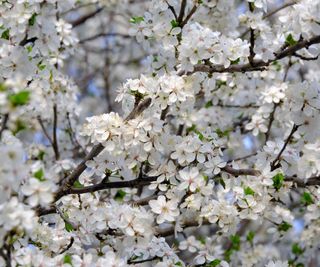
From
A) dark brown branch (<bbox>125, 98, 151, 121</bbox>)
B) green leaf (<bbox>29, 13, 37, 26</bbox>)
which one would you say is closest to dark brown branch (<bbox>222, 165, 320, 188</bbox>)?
dark brown branch (<bbox>125, 98, 151, 121</bbox>)

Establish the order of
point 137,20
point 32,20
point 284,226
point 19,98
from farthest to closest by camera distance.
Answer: point 284,226, point 137,20, point 32,20, point 19,98

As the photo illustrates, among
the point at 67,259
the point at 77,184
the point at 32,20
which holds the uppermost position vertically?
the point at 32,20

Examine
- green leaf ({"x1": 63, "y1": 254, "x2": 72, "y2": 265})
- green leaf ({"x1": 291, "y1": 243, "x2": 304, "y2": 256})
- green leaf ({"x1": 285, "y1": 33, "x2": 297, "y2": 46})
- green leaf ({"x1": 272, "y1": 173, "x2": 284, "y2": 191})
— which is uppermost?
green leaf ({"x1": 285, "y1": 33, "x2": 297, "y2": 46})

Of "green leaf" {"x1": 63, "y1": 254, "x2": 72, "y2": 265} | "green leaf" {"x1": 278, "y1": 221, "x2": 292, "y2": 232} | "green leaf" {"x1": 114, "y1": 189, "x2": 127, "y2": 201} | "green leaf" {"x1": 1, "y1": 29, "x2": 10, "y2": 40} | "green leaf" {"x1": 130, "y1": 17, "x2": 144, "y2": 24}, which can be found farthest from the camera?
"green leaf" {"x1": 278, "y1": 221, "x2": 292, "y2": 232}

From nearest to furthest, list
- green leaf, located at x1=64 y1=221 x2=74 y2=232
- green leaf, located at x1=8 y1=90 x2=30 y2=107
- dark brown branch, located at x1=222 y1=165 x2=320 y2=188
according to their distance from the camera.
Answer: green leaf, located at x1=8 y1=90 x2=30 y2=107
dark brown branch, located at x1=222 y1=165 x2=320 y2=188
green leaf, located at x1=64 y1=221 x2=74 y2=232

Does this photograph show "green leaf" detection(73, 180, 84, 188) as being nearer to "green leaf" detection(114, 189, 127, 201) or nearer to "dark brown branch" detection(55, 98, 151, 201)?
"dark brown branch" detection(55, 98, 151, 201)

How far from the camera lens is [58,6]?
11.7 ft

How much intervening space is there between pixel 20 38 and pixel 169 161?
3.33 feet

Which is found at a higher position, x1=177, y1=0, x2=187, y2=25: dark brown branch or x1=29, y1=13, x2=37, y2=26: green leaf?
x1=29, y1=13, x2=37, y2=26: green leaf

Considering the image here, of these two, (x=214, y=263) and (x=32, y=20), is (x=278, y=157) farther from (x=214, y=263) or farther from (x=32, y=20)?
(x=32, y=20)

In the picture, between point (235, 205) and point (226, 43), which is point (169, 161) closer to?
point (235, 205)

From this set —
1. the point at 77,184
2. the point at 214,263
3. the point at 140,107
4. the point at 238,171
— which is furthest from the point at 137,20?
the point at 214,263

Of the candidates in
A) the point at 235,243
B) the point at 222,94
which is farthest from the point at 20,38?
the point at 235,243

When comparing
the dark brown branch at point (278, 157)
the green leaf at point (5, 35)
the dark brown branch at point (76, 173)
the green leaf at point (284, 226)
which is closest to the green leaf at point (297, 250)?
the green leaf at point (284, 226)
